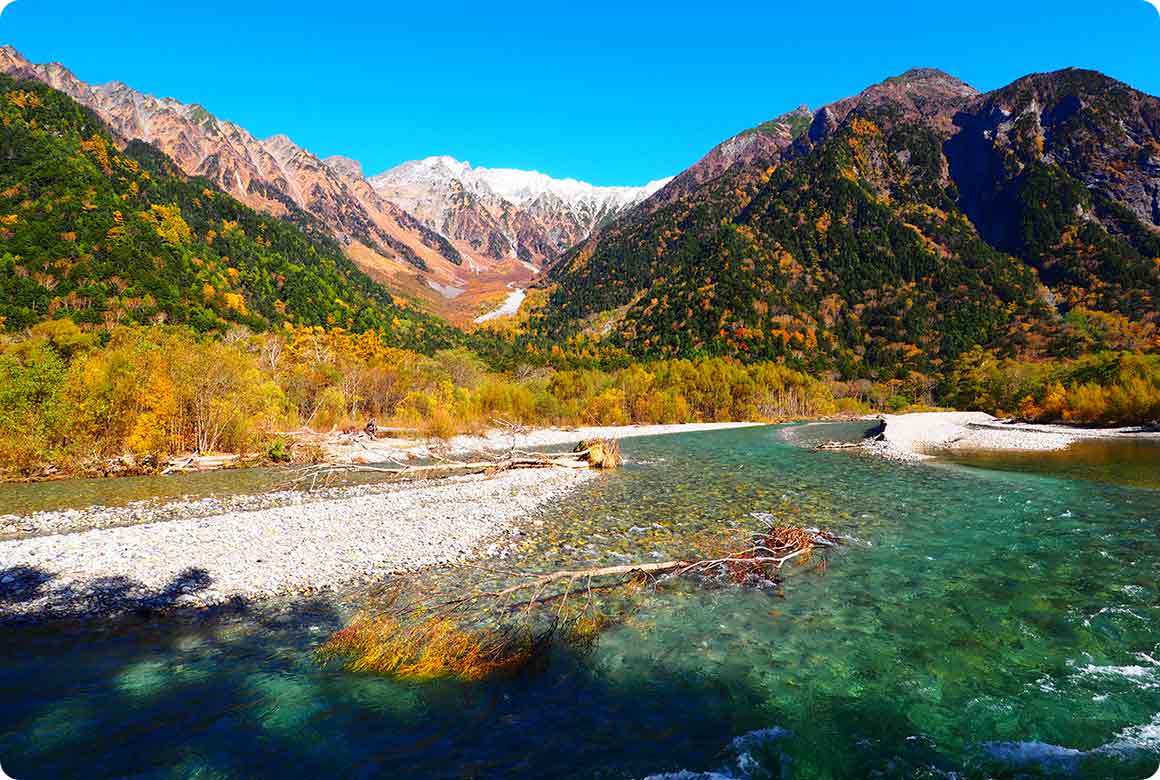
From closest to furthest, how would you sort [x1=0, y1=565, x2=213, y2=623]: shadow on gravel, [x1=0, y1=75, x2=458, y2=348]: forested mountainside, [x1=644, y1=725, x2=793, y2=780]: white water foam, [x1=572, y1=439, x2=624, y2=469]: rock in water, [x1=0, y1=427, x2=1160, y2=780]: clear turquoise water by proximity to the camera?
1. [x1=644, y1=725, x2=793, y2=780]: white water foam
2. [x1=0, y1=427, x2=1160, y2=780]: clear turquoise water
3. [x1=0, y1=565, x2=213, y2=623]: shadow on gravel
4. [x1=572, y1=439, x2=624, y2=469]: rock in water
5. [x1=0, y1=75, x2=458, y2=348]: forested mountainside

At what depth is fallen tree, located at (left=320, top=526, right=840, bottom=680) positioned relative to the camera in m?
7.55

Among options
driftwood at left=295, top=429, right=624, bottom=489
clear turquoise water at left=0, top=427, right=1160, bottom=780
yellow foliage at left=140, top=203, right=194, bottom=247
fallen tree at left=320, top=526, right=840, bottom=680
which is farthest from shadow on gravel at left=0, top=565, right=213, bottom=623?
yellow foliage at left=140, top=203, right=194, bottom=247

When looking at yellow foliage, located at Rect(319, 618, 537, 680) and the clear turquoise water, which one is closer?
the clear turquoise water

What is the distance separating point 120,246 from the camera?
77.5m

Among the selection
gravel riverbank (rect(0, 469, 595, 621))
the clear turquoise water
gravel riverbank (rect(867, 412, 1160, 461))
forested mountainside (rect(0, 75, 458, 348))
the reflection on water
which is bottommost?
gravel riverbank (rect(867, 412, 1160, 461))

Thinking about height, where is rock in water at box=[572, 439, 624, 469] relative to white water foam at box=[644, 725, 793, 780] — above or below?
above

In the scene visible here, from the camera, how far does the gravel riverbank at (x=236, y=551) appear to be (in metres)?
10.3

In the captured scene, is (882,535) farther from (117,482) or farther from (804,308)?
(804,308)

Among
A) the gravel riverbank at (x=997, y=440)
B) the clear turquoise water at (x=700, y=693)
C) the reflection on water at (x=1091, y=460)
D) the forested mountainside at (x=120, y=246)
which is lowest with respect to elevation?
the gravel riverbank at (x=997, y=440)

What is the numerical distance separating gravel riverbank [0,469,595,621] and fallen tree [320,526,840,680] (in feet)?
7.08

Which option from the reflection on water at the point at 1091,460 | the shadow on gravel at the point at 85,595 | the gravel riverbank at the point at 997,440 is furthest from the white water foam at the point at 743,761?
the gravel riverbank at the point at 997,440

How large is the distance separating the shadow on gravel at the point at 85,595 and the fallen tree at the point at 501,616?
408cm

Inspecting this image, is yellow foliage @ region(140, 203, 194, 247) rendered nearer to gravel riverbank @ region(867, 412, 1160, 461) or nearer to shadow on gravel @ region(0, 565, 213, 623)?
shadow on gravel @ region(0, 565, 213, 623)

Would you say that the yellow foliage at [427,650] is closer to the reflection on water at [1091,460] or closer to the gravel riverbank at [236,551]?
the gravel riverbank at [236,551]
